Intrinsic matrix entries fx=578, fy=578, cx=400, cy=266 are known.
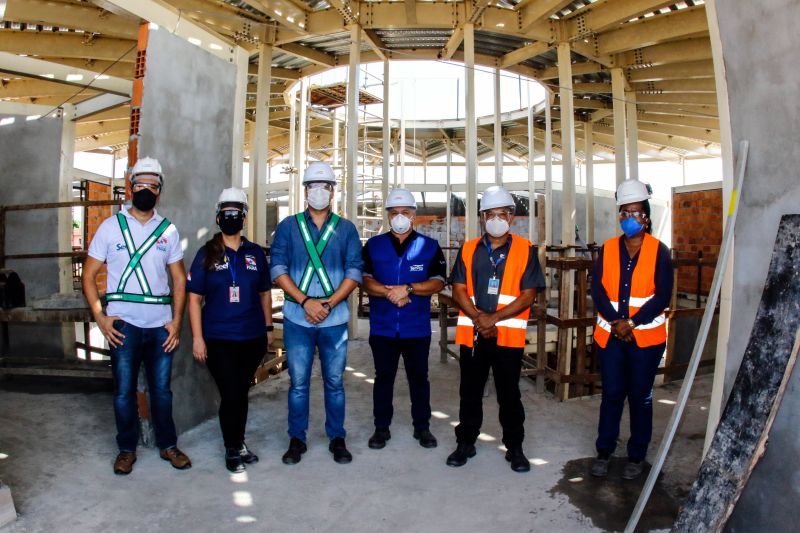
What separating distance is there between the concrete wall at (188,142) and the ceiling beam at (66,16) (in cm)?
451

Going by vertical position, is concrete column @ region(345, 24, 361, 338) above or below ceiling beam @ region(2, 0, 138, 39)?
A: below

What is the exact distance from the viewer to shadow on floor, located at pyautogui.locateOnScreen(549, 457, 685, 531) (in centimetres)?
325

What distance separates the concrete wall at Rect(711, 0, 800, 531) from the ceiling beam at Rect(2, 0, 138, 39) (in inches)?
320

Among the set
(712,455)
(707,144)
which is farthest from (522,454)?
(707,144)

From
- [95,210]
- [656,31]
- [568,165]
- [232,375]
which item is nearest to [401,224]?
[232,375]

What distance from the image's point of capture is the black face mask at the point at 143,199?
3.79m

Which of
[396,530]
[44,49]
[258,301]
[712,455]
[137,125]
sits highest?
[44,49]

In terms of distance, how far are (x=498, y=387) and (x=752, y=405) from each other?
206 cm

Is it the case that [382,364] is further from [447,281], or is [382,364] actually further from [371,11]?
[371,11]

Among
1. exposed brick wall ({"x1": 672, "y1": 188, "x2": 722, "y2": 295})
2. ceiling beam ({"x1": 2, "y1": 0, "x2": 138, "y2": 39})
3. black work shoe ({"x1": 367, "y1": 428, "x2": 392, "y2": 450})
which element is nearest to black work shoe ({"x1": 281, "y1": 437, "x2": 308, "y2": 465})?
black work shoe ({"x1": 367, "y1": 428, "x2": 392, "y2": 450})

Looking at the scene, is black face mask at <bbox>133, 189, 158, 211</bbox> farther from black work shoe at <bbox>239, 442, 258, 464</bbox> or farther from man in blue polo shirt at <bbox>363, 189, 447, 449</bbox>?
black work shoe at <bbox>239, 442, 258, 464</bbox>

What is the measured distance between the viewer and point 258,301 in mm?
4070

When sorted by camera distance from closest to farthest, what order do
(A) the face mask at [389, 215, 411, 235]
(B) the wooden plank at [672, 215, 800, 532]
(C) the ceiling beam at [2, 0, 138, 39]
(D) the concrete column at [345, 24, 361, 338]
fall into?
(B) the wooden plank at [672, 215, 800, 532] → (A) the face mask at [389, 215, 411, 235] → (C) the ceiling beam at [2, 0, 138, 39] → (D) the concrete column at [345, 24, 361, 338]

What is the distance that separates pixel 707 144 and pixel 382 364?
771 inches
